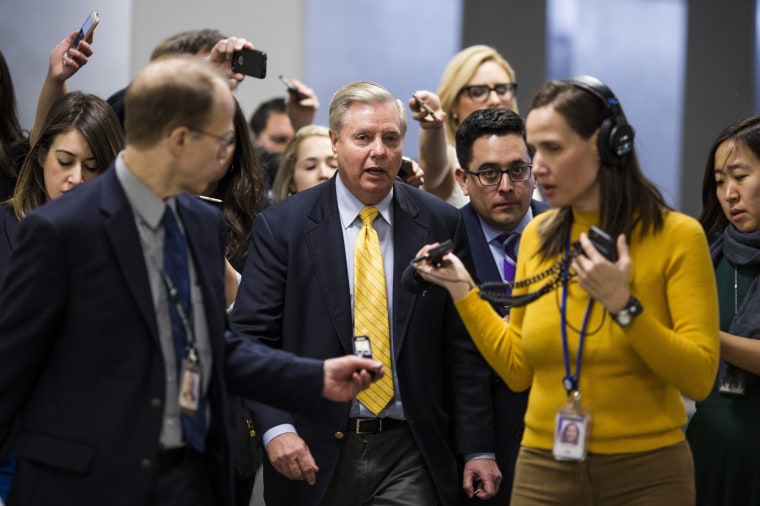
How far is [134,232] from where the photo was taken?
2.71 meters

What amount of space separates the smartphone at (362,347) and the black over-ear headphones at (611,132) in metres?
0.99

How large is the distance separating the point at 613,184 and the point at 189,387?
1163 millimetres

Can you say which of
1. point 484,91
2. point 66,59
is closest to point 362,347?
point 66,59

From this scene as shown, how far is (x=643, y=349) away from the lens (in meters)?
2.72

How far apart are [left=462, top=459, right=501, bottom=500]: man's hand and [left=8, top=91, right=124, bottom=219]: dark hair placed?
1.57m

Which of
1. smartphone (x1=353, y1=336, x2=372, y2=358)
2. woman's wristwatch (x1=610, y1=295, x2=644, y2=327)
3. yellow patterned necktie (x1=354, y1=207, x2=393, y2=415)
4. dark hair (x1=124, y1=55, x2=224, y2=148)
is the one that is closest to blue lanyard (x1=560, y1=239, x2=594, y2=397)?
woman's wristwatch (x1=610, y1=295, x2=644, y2=327)

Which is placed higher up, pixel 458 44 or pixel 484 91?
pixel 458 44

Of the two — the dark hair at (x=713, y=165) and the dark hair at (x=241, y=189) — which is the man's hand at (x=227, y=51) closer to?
the dark hair at (x=241, y=189)

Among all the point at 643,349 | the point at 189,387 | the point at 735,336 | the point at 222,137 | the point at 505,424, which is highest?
the point at 222,137

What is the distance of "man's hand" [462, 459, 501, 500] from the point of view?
368 cm

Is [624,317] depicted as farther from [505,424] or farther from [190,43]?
[190,43]

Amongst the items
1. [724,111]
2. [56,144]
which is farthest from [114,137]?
[724,111]

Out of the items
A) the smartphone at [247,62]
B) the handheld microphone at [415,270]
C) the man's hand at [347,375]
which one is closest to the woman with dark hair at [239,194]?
the smartphone at [247,62]

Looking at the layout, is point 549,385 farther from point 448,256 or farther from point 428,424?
point 428,424
